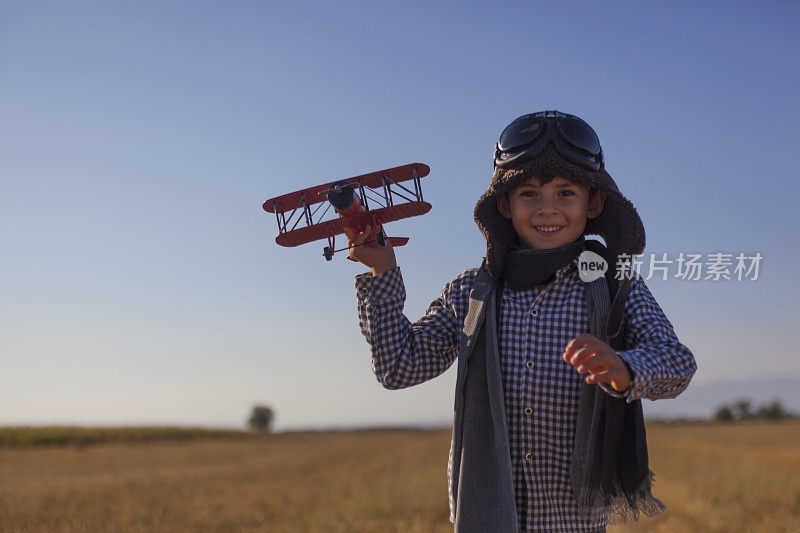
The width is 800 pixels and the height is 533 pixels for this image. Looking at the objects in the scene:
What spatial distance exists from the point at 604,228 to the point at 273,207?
Result: 1.40m

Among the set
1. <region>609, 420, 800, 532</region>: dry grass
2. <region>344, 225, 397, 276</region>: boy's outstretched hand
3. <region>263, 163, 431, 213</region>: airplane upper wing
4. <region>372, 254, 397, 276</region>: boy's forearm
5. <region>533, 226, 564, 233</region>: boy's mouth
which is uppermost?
<region>263, 163, 431, 213</region>: airplane upper wing

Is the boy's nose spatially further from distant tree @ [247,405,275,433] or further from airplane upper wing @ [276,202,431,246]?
distant tree @ [247,405,275,433]

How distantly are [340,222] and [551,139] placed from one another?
2.85 feet

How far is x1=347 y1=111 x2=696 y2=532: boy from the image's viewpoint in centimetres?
278

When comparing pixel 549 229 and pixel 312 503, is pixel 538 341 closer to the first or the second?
pixel 549 229

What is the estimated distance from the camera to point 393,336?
3.04m

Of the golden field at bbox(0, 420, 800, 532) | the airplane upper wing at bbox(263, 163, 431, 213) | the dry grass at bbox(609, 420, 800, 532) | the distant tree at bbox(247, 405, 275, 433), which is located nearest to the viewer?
the airplane upper wing at bbox(263, 163, 431, 213)

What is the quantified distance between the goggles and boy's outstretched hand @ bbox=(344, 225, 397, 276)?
57 cm

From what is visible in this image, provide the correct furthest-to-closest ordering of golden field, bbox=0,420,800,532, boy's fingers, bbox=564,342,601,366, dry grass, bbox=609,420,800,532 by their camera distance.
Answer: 1. golden field, bbox=0,420,800,532
2. dry grass, bbox=609,420,800,532
3. boy's fingers, bbox=564,342,601,366

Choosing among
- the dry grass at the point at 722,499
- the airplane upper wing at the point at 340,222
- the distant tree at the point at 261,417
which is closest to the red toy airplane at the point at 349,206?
the airplane upper wing at the point at 340,222

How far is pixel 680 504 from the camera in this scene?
42.7 feet

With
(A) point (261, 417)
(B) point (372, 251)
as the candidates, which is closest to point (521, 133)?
(B) point (372, 251)

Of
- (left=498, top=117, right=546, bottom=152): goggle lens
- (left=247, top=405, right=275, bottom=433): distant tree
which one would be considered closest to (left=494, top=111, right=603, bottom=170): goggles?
(left=498, top=117, right=546, bottom=152): goggle lens

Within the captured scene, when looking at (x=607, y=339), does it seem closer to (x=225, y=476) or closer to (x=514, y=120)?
(x=514, y=120)
